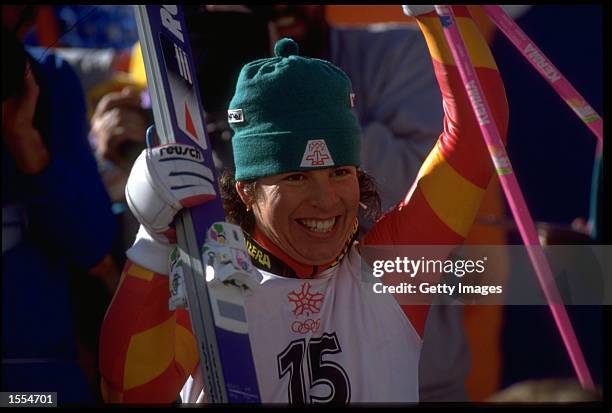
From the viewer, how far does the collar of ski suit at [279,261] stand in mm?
2293

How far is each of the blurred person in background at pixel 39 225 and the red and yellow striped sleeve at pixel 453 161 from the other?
0.72m

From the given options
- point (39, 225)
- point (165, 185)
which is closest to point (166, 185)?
point (165, 185)

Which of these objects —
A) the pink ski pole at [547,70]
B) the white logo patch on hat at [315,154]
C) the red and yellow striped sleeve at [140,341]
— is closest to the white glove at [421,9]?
the pink ski pole at [547,70]

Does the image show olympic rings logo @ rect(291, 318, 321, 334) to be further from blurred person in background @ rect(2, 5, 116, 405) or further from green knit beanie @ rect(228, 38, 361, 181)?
blurred person in background @ rect(2, 5, 116, 405)

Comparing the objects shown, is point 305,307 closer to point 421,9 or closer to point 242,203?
point 242,203

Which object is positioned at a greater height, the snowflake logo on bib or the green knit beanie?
the green knit beanie

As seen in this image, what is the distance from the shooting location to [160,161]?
6.33 ft

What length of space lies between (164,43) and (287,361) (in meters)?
0.59

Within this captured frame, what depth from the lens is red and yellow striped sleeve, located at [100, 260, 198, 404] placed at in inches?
82.1

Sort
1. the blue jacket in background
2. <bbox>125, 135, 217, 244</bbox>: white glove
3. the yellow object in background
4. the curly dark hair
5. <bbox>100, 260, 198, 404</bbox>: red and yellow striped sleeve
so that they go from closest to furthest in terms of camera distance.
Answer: <bbox>125, 135, 217, 244</bbox>: white glove, <bbox>100, 260, 198, 404</bbox>: red and yellow striped sleeve, the curly dark hair, the blue jacket in background, the yellow object in background

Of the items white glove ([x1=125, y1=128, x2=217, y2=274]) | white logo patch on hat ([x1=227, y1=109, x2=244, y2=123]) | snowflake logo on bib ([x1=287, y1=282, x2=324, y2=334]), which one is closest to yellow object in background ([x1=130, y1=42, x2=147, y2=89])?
white logo patch on hat ([x1=227, y1=109, x2=244, y2=123])

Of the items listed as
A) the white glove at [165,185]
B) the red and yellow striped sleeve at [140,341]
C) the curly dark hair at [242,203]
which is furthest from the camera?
the curly dark hair at [242,203]

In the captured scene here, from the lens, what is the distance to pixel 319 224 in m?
2.26

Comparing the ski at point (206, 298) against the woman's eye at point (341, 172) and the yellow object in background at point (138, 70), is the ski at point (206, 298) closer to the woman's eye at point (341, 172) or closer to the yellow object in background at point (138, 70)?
the woman's eye at point (341, 172)
